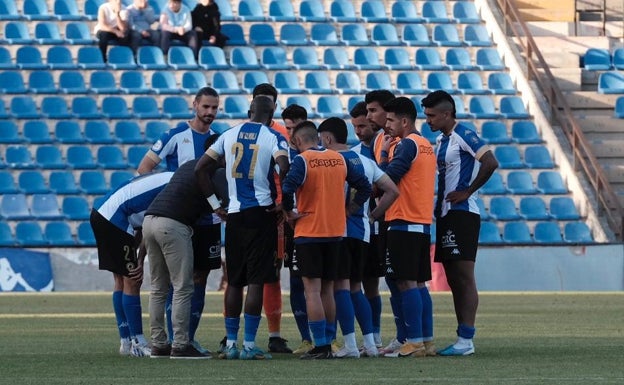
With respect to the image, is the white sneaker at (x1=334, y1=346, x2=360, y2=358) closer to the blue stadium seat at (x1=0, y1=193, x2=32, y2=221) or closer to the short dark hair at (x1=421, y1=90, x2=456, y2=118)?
the short dark hair at (x1=421, y1=90, x2=456, y2=118)

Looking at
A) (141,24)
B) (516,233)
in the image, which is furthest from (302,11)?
(516,233)

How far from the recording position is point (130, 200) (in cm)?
1151

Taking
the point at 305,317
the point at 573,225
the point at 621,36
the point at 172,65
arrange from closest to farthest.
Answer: the point at 305,317, the point at 573,225, the point at 172,65, the point at 621,36

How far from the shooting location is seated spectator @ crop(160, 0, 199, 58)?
2689 cm

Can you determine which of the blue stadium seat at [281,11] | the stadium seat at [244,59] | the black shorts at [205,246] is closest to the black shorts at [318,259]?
the black shorts at [205,246]

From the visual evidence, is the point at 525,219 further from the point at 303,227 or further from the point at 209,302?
the point at 303,227

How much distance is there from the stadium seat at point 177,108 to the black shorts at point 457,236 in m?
15.0

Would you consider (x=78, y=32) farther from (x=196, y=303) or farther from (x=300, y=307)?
(x=196, y=303)

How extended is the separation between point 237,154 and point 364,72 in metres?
17.0

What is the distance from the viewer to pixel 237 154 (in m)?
11.0

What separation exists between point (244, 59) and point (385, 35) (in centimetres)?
296

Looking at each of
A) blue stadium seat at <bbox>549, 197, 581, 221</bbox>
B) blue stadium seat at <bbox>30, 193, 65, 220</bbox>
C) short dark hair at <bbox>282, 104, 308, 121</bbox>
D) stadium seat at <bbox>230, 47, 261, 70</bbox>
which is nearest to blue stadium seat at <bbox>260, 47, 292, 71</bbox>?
stadium seat at <bbox>230, 47, 261, 70</bbox>

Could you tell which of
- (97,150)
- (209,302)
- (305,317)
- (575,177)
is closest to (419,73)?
(575,177)

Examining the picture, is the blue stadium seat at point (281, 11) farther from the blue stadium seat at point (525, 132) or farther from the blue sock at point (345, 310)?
the blue sock at point (345, 310)
